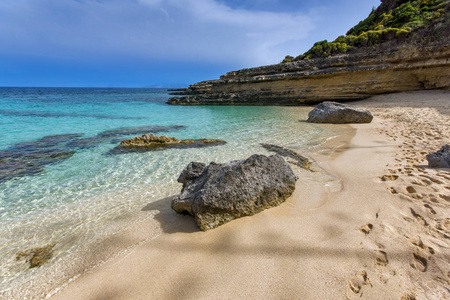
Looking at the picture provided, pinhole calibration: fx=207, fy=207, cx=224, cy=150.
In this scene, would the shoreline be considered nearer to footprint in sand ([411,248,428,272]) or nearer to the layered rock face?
footprint in sand ([411,248,428,272])

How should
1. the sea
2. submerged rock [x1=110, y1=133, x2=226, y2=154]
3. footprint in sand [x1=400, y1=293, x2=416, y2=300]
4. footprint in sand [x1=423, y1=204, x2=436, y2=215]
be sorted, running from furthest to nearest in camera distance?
submerged rock [x1=110, y1=133, x2=226, y2=154]
footprint in sand [x1=423, y1=204, x2=436, y2=215]
the sea
footprint in sand [x1=400, y1=293, x2=416, y2=300]

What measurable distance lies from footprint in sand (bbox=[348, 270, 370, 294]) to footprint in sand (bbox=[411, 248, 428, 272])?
1.79 feet

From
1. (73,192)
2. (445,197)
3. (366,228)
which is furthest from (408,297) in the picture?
(73,192)

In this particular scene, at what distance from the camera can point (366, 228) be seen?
9.65 feet

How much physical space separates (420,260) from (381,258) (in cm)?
37

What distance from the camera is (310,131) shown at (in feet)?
37.3

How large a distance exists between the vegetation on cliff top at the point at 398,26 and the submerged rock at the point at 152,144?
2417cm

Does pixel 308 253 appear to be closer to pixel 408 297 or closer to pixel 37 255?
pixel 408 297

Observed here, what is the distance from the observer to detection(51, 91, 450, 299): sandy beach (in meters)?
2.12

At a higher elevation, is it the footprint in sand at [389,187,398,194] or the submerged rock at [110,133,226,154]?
the footprint in sand at [389,187,398,194]

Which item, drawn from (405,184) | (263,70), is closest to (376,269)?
(405,184)

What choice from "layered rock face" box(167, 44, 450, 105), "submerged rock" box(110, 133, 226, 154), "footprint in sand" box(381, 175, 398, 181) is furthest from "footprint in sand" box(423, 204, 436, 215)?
"layered rock face" box(167, 44, 450, 105)

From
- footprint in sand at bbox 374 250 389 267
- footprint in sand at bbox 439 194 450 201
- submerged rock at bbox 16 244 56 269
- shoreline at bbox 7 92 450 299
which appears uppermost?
footprint in sand at bbox 439 194 450 201

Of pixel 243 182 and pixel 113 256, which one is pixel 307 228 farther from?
pixel 113 256
